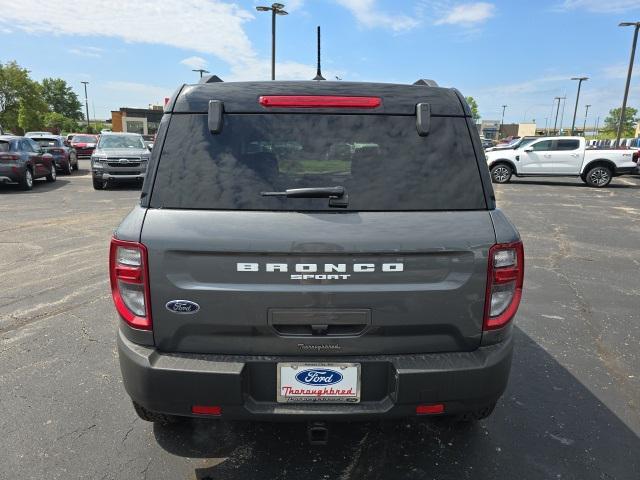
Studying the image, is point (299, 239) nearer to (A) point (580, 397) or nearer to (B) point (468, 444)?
(B) point (468, 444)

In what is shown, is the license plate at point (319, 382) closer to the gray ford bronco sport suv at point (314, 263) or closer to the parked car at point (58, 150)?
the gray ford bronco sport suv at point (314, 263)

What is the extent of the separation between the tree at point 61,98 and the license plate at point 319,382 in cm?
10838

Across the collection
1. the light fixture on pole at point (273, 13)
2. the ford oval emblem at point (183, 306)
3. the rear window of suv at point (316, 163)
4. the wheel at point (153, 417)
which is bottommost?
the wheel at point (153, 417)

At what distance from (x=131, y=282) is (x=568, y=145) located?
20.0 m

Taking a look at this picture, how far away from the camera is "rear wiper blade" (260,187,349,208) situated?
2092 mm

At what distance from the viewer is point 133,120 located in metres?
74.7

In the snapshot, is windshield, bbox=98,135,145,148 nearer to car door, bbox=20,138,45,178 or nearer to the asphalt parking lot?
car door, bbox=20,138,45,178

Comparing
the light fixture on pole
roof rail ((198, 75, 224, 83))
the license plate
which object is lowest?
the license plate

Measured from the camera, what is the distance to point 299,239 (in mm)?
2006

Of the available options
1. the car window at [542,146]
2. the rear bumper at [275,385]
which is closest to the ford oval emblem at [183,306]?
the rear bumper at [275,385]

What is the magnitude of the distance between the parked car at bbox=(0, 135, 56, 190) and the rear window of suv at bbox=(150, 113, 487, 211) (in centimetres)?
1445

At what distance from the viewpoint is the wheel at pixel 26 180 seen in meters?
14.2

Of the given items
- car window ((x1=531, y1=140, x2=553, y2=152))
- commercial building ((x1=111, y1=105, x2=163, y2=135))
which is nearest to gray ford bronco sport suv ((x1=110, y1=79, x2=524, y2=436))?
car window ((x1=531, y1=140, x2=553, y2=152))

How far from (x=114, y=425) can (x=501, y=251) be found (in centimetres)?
247
